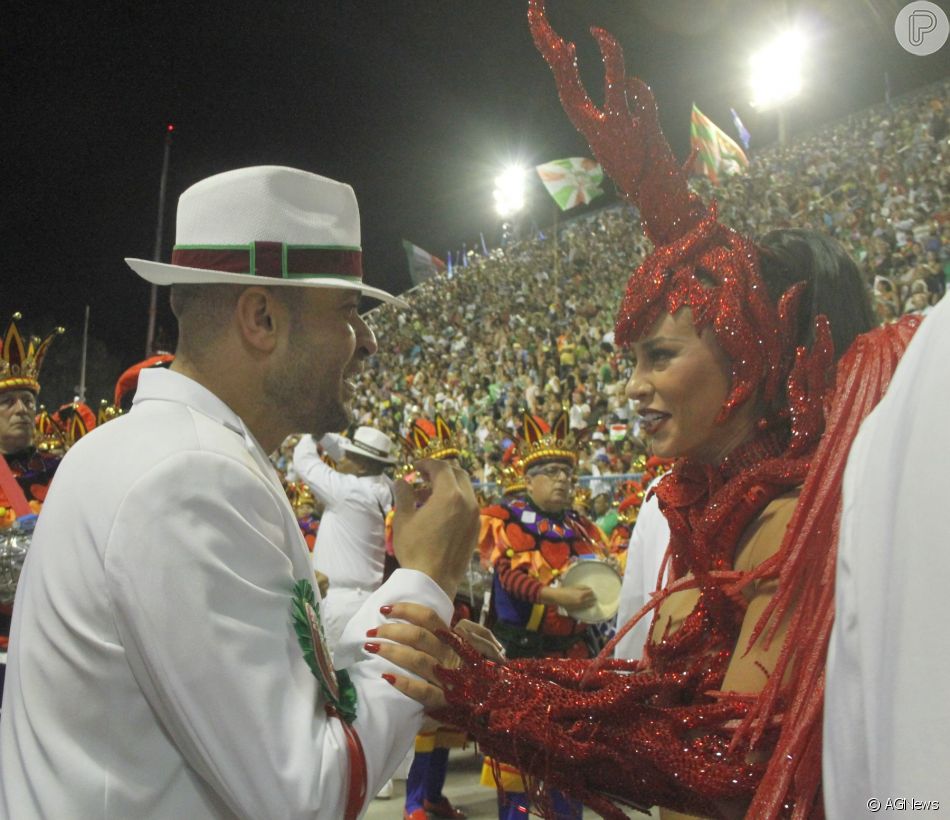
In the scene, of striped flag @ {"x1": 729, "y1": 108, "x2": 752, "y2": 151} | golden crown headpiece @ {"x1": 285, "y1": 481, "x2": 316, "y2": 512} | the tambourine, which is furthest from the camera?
striped flag @ {"x1": 729, "y1": 108, "x2": 752, "y2": 151}

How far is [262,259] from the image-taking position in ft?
4.79

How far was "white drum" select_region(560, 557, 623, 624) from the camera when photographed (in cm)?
468

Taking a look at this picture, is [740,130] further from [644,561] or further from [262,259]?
[262,259]

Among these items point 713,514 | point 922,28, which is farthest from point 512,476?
point 713,514

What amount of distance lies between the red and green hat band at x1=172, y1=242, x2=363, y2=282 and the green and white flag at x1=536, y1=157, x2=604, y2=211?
20355 mm

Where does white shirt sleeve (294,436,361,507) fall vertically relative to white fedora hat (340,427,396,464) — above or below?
below

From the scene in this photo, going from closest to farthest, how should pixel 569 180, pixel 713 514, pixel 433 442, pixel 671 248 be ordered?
pixel 713 514 → pixel 671 248 → pixel 433 442 → pixel 569 180

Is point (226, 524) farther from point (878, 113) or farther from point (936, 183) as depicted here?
point (878, 113)

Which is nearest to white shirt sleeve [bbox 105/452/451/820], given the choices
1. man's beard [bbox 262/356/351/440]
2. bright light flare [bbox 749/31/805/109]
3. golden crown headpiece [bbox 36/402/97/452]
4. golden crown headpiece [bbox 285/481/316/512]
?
man's beard [bbox 262/356/351/440]

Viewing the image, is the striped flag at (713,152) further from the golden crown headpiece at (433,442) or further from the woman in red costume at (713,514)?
the woman in red costume at (713,514)

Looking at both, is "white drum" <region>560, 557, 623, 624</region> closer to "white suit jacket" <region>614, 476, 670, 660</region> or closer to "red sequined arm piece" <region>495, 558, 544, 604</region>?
"red sequined arm piece" <region>495, 558, 544, 604</region>

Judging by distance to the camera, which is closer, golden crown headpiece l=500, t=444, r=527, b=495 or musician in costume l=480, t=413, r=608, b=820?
musician in costume l=480, t=413, r=608, b=820

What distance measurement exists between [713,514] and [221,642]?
3.17 feet

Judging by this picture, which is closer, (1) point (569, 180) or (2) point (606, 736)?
(2) point (606, 736)
